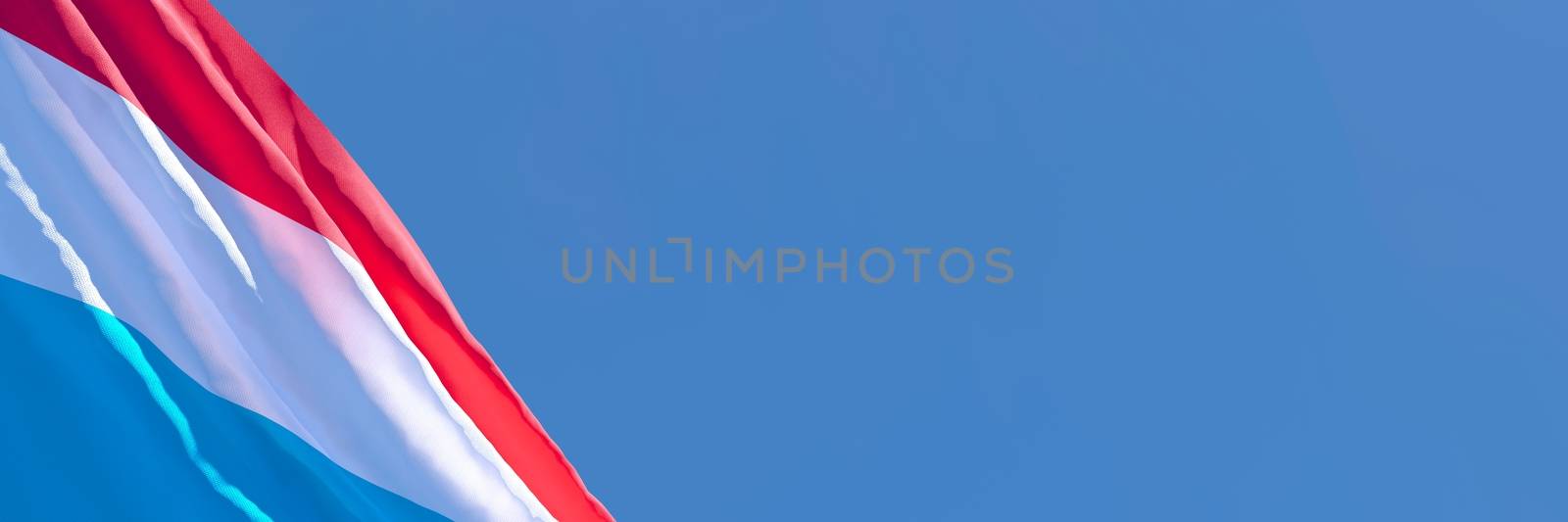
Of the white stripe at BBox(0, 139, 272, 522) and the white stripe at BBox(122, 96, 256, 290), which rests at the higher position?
the white stripe at BBox(122, 96, 256, 290)

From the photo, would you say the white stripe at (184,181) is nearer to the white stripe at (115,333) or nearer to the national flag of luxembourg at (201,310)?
the national flag of luxembourg at (201,310)

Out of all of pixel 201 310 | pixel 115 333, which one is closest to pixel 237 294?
pixel 201 310

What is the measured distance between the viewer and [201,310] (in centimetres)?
225

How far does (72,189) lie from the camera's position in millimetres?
2234

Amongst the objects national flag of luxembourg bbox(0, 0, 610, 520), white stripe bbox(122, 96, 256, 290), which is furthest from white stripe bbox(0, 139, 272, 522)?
white stripe bbox(122, 96, 256, 290)

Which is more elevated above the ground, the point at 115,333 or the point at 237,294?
the point at 237,294

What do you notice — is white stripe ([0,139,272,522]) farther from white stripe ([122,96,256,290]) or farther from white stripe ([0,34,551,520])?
white stripe ([122,96,256,290])

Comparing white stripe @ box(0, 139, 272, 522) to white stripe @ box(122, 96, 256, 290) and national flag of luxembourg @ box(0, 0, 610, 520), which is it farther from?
white stripe @ box(122, 96, 256, 290)

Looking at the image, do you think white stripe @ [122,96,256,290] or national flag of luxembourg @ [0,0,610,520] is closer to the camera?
national flag of luxembourg @ [0,0,610,520]

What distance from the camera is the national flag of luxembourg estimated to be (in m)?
2.17

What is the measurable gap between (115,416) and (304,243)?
41 centimetres

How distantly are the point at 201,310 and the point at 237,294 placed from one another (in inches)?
2.9

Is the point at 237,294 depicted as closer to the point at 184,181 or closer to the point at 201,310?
the point at 201,310

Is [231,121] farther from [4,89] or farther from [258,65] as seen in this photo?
[4,89]
